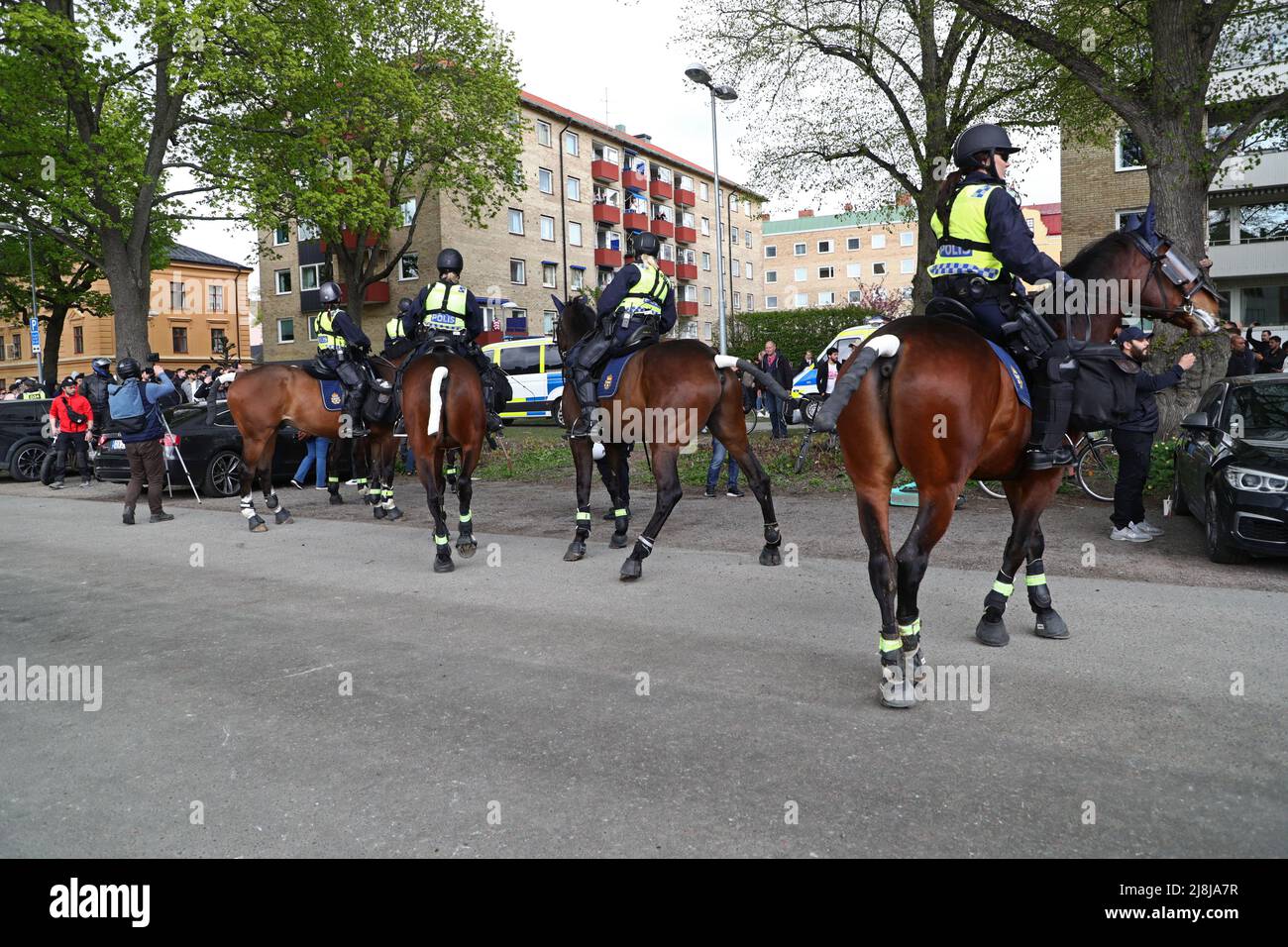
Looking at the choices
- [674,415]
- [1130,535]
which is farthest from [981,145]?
[1130,535]

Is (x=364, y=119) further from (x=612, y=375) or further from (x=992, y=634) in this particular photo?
(x=992, y=634)

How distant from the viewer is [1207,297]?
5.94 meters

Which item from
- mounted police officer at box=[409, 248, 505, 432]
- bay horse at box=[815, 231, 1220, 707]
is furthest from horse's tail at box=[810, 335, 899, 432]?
mounted police officer at box=[409, 248, 505, 432]

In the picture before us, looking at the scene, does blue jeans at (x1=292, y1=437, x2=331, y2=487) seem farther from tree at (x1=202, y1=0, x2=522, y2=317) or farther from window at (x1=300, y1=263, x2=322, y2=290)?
window at (x1=300, y1=263, x2=322, y2=290)

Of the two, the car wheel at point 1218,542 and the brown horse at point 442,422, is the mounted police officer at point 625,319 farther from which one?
the car wheel at point 1218,542

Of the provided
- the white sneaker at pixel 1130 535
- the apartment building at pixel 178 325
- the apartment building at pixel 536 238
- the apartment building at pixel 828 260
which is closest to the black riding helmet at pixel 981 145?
the white sneaker at pixel 1130 535

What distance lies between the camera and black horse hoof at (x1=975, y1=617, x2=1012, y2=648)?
5.45 m

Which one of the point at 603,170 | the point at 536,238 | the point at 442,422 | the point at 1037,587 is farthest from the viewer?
the point at 603,170

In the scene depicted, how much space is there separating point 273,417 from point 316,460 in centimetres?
394

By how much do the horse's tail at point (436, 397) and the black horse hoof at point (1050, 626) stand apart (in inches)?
211

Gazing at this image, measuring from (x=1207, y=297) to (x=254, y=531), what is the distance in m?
9.94

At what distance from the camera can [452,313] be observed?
9383 millimetres

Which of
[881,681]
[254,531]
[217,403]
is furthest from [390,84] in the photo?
[881,681]
